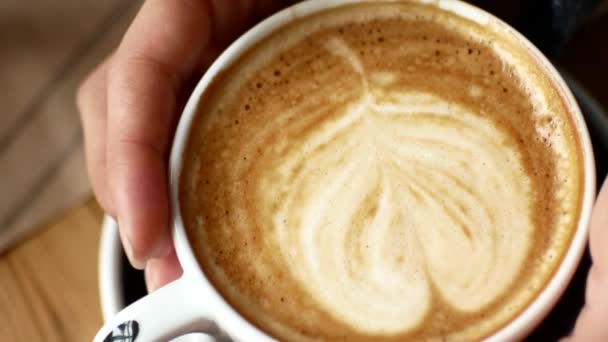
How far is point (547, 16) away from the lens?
97 centimetres

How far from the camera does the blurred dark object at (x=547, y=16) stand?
94cm

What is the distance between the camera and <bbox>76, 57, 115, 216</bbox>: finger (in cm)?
90

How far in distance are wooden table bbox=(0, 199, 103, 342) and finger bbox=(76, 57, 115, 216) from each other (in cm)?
14

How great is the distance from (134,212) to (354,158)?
0.24 meters

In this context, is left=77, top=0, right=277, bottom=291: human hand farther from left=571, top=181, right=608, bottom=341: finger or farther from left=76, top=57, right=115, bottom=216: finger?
left=571, top=181, right=608, bottom=341: finger

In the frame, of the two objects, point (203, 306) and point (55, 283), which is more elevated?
point (203, 306)

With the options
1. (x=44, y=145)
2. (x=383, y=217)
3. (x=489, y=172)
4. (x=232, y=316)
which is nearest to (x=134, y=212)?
(x=232, y=316)

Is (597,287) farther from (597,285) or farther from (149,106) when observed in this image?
(149,106)

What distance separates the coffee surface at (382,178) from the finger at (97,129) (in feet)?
0.61

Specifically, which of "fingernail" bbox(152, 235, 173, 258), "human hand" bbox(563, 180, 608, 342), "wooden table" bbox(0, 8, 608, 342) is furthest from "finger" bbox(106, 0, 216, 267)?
"human hand" bbox(563, 180, 608, 342)

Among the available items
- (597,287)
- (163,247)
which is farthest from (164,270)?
(597,287)

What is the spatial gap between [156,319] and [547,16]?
0.66m

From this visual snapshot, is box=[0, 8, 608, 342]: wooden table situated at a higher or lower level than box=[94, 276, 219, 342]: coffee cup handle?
lower

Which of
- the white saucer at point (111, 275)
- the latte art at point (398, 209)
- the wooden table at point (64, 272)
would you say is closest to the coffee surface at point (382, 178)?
the latte art at point (398, 209)
